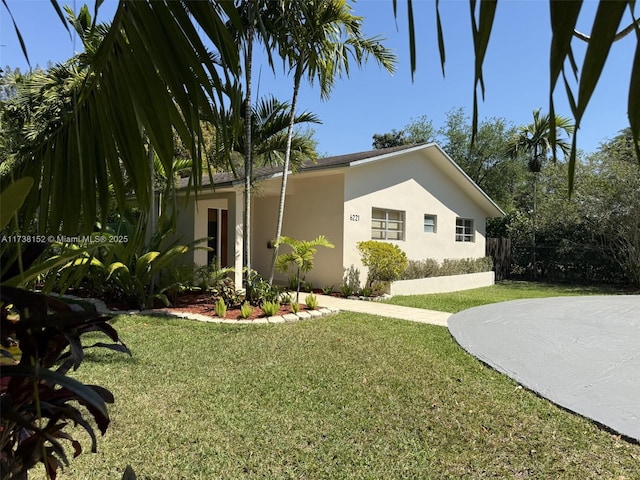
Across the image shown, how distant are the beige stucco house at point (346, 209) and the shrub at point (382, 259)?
0.56 meters

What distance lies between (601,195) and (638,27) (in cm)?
2172

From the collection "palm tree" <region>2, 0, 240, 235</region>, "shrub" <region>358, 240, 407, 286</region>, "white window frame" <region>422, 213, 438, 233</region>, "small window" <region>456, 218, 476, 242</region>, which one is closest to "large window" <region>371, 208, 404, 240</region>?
"shrub" <region>358, 240, 407, 286</region>

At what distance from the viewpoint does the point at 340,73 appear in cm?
962

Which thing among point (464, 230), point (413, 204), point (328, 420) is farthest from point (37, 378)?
point (464, 230)

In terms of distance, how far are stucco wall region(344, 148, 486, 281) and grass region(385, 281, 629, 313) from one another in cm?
189

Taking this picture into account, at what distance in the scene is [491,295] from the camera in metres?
14.8

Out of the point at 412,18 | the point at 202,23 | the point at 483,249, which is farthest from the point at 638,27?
the point at 483,249

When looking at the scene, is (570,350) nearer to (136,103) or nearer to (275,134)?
(136,103)

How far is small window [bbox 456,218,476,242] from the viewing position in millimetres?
18688

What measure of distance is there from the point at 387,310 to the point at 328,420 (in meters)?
6.67

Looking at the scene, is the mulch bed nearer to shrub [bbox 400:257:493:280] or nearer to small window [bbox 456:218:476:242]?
shrub [bbox 400:257:493:280]

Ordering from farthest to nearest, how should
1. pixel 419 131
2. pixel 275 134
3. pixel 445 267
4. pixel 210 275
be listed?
1. pixel 419 131
2. pixel 445 267
3. pixel 210 275
4. pixel 275 134

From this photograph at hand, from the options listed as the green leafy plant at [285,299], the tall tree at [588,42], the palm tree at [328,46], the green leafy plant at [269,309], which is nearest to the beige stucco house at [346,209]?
the green leafy plant at [285,299]

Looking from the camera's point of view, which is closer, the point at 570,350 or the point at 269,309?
the point at 570,350
